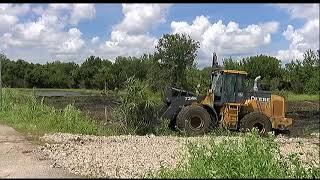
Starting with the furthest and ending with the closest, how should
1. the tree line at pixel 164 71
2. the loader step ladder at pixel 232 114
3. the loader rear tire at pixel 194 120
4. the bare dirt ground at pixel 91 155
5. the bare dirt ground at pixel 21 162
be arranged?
1. the tree line at pixel 164 71
2. the loader step ladder at pixel 232 114
3. the loader rear tire at pixel 194 120
4. the bare dirt ground at pixel 91 155
5. the bare dirt ground at pixel 21 162

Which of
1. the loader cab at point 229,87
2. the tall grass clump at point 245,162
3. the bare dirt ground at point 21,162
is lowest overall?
the bare dirt ground at point 21,162

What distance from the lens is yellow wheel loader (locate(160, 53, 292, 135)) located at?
58.5ft

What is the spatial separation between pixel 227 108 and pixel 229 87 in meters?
0.78

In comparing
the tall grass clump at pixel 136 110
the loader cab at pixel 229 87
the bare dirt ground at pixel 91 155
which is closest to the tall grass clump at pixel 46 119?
the tall grass clump at pixel 136 110

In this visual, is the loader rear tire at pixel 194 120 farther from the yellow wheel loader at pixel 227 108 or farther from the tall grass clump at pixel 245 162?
the tall grass clump at pixel 245 162

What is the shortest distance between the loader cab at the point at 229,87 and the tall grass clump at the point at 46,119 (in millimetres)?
4549

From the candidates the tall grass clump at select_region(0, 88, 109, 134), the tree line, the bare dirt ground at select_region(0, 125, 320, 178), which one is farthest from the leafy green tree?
the bare dirt ground at select_region(0, 125, 320, 178)

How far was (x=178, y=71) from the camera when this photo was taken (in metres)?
37.8

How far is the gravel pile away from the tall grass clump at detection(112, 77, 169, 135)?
87.4 inches

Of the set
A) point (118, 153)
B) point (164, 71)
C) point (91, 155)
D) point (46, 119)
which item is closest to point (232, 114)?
point (46, 119)

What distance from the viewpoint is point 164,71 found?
1496 inches

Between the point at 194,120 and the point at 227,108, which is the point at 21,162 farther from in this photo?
the point at 227,108

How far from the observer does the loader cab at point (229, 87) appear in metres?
18.2

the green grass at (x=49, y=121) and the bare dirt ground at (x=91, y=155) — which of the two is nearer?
the bare dirt ground at (x=91, y=155)
